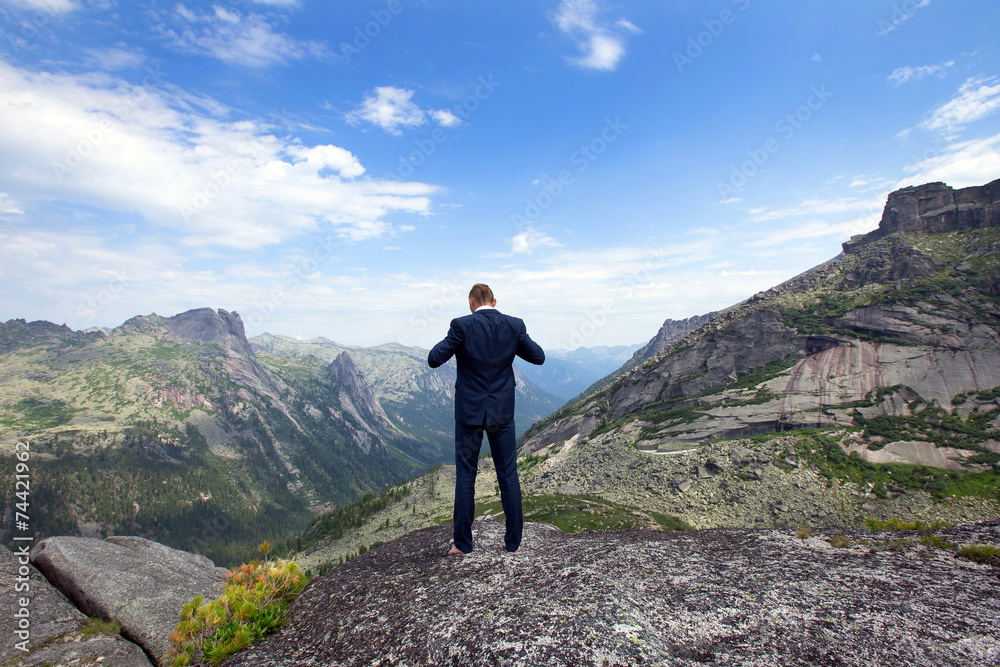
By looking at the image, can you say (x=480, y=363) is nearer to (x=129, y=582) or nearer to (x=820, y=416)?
(x=129, y=582)

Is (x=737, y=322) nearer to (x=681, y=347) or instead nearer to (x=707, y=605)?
(x=681, y=347)

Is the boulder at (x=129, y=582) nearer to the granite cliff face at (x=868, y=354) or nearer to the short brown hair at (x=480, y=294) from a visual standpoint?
the short brown hair at (x=480, y=294)

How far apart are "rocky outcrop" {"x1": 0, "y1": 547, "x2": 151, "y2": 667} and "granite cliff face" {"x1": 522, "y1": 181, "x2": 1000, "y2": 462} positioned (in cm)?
8226

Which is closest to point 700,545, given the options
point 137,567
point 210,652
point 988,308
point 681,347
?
point 210,652

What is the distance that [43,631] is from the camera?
12.9 m

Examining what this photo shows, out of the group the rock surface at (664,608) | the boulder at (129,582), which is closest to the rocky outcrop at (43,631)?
the boulder at (129,582)

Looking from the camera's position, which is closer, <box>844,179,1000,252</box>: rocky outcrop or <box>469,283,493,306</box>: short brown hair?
<box>469,283,493,306</box>: short brown hair

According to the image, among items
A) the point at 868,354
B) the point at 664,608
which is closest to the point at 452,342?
the point at 664,608

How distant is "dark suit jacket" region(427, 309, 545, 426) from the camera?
8.30 metres

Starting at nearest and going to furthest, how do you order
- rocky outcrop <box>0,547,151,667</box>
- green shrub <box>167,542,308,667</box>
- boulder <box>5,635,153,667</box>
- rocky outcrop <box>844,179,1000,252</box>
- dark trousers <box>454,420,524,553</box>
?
1. green shrub <box>167,542,308,667</box>
2. dark trousers <box>454,420,524,553</box>
3. boulder <box>5,635,153,667</box>
4. rocky outcrop <box>0,547,151,667</box>
5. rocky outcrop <box>844,179,1000,252</box>

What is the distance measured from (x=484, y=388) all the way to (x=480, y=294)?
Answer: 2.11 meters

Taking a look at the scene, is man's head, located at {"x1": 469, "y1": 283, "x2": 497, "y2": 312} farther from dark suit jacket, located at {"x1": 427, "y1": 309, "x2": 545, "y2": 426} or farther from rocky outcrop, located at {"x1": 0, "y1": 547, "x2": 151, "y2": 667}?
rocky outcrop, located at {"x1": 0, "y1": 547, "x2": 151, "y2": 667}

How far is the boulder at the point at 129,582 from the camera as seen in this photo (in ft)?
41.4

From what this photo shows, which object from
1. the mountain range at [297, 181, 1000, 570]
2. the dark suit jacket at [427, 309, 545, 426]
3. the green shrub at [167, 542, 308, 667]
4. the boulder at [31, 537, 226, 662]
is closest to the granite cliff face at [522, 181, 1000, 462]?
the mountain range at [297, 181, 1000, 570]
